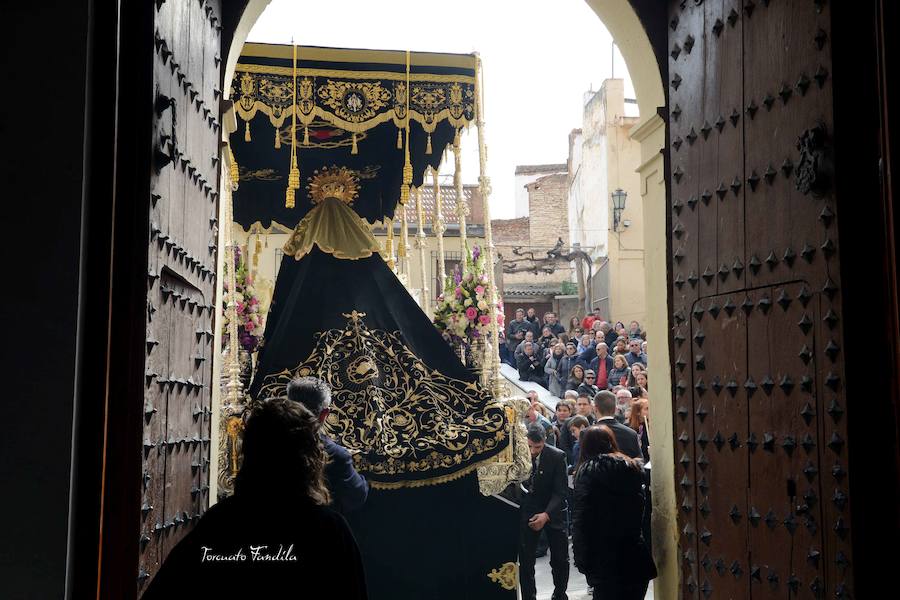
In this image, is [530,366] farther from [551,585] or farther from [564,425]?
[551,585]

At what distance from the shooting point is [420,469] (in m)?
6.69

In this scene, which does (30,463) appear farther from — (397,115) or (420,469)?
(397,115)

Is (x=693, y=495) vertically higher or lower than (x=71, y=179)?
lower

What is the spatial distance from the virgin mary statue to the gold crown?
154 cm

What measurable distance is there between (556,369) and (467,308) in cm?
646

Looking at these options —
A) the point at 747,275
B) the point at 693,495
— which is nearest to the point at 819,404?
the point at 747,275

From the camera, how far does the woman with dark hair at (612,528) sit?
5520 millimetres

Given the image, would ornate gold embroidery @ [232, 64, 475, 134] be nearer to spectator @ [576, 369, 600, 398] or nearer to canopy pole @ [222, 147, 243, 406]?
canopy pole @ [222, 147, 243, 406]

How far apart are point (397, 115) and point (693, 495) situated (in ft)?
15.0

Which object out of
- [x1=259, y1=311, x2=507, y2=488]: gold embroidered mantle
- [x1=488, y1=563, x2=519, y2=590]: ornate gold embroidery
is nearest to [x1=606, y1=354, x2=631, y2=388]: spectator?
[x1=259, y1=311, x2=507, y2=488]: gold embroidered mantle

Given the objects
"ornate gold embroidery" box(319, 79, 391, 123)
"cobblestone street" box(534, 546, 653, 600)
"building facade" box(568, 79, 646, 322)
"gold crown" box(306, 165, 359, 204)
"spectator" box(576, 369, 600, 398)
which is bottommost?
"cobblestone street" box(534, 546, 653, 600)

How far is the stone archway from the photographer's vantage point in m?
5.36

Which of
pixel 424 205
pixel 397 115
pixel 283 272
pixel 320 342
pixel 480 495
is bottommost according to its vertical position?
pixel 480 495

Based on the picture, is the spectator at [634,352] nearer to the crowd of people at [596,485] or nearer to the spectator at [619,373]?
the crowd of people at [596,485]
